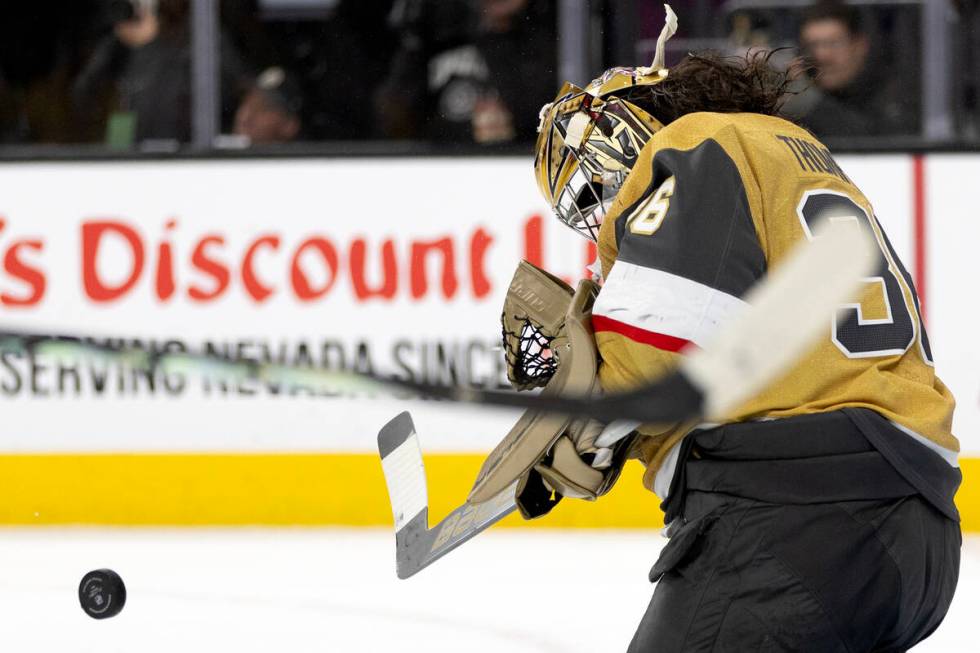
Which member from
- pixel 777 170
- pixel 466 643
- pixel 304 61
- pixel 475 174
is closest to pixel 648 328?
pixel 777 170

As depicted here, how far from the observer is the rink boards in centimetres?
373

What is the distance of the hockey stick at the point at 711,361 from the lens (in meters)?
0.78

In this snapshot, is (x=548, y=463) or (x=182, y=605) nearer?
(x=548, y=463)

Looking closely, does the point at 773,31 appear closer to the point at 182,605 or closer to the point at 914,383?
the point at 182,605

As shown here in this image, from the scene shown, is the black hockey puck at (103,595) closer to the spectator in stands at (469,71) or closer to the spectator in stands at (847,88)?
the spectator in stands at (469,71)

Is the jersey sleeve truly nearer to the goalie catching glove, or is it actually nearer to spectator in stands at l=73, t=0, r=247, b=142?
the goalie catching glove

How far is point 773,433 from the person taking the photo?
4.16ft

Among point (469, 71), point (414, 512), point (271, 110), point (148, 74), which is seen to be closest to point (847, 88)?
point (469, 71)

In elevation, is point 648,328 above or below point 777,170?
below

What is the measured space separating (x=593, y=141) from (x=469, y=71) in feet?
8.26

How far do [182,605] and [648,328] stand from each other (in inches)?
73.9

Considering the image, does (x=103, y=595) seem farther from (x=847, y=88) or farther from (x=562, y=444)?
(x=847, y=88)

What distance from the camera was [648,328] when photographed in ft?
3.99

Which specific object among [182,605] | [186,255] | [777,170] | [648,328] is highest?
[777,170]
